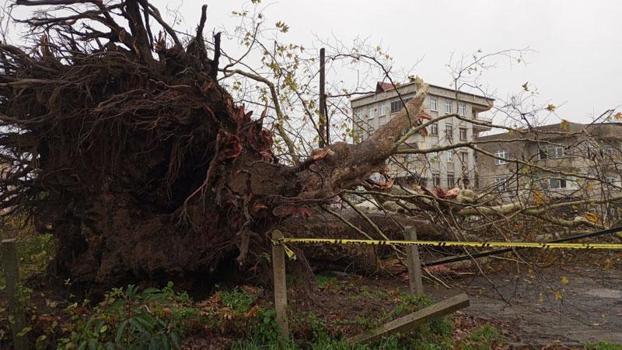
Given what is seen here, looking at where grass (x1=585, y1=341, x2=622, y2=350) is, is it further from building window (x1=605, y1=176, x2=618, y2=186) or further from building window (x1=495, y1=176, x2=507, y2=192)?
building window (x1=495, y1=176, x2=507, y2=192)

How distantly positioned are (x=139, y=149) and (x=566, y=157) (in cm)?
630

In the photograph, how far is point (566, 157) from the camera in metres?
7.71

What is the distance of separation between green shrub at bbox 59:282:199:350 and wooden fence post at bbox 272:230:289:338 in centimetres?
69

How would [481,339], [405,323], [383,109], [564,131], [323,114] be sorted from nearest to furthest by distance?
[405,323] < [481,339] < [564,131] < [323,114] < [383,109]

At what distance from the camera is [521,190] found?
827 cm

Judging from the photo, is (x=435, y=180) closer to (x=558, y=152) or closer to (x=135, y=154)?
(x=558, y=152)

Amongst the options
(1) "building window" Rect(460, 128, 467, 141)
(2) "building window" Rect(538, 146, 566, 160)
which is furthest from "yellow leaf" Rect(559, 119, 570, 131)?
(1) "building window" Rect(460, 128, 467, 141)

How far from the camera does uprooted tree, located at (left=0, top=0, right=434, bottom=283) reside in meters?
4.38

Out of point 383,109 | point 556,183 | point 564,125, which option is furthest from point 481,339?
point 383,109

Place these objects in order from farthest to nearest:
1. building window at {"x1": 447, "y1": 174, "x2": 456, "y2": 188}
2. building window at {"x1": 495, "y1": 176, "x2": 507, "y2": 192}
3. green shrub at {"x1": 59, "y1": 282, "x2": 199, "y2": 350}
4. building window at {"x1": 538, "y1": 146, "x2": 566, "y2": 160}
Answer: building window at {"x1": 447, "y1": 174, "x2": 456, "y2": 188} < building window at {"x1": 495, "y1": 176, "x2": 507, "y2": 192} < building window at {"x1": 538, "y1": 146, "x2": 566, "y2": 160} < green shrub at {"x1": 59, "y1": 282, "x2": 199, "y2": 350}

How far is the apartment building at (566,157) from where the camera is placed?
7055 mm

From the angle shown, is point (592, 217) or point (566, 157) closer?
point (566, 157)

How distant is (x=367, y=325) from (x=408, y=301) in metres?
0.74

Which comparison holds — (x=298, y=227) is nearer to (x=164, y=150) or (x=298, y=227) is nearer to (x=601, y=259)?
(x=164, y=150)
